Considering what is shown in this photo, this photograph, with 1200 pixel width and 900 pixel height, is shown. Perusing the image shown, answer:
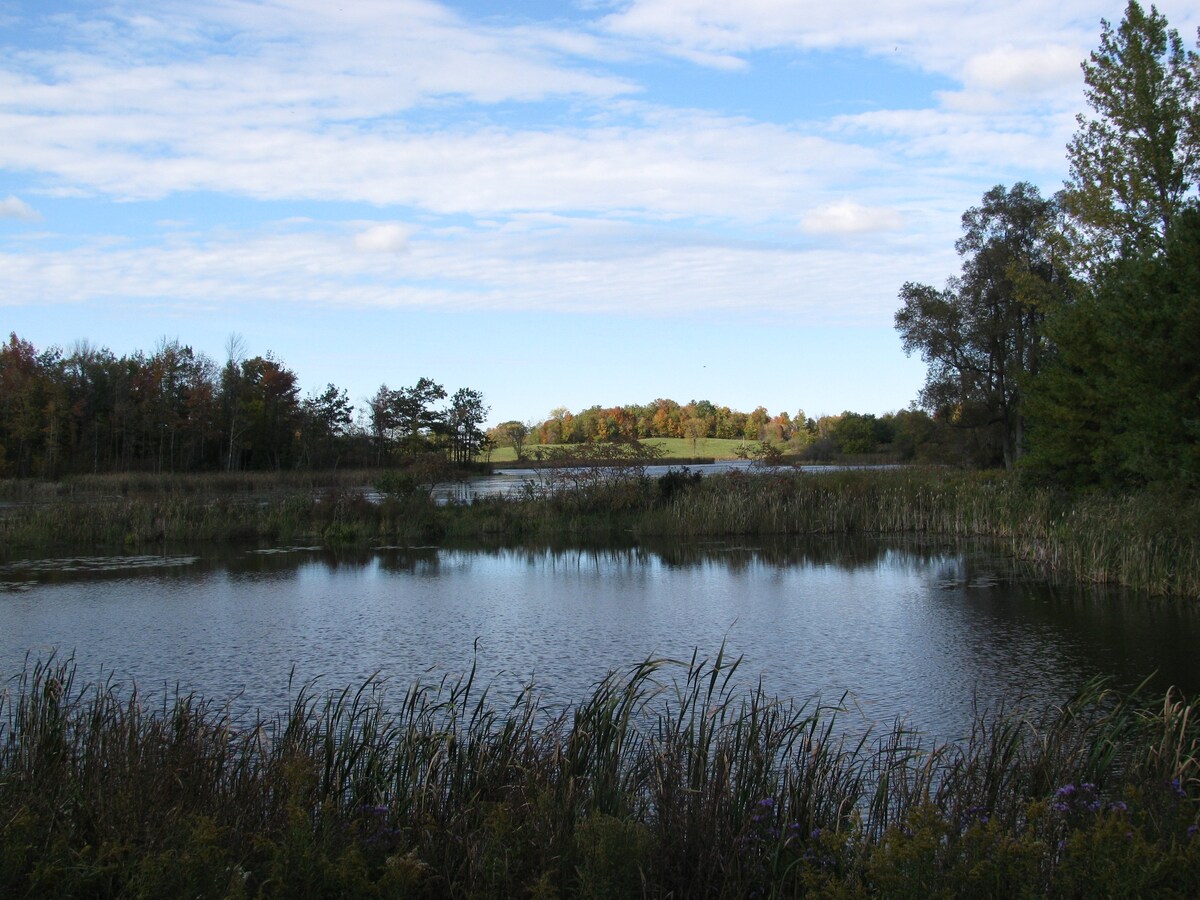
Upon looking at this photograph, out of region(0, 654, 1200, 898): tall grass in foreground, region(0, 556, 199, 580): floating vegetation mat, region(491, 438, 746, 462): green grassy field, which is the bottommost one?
region(0, 556, 199, 580): floating vegetation mat

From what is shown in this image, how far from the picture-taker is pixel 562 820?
199 inches

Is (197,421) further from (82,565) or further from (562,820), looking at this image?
(562,820)

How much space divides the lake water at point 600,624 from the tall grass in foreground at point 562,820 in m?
2.41

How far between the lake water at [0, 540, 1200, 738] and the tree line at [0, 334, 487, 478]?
37.6 metres

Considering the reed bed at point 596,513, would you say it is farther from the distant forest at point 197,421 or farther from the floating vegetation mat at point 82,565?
the distant forest at point 197,421

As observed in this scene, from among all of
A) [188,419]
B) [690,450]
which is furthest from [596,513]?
[690,450]

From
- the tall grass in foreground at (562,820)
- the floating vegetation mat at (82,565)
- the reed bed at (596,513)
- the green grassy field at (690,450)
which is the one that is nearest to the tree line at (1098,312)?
the reed bed at (596,513)

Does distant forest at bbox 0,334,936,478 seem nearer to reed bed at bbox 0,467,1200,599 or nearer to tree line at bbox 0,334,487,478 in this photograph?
tree line at bbox 0,334,487,478

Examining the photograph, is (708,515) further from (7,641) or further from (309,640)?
(7,641)

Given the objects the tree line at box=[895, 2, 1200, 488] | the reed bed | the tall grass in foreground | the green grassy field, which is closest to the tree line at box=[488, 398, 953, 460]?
the green grassy field

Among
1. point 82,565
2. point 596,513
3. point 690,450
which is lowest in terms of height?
point 82,565

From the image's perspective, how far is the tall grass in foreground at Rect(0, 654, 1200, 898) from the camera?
412 centimetres

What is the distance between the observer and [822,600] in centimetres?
1697

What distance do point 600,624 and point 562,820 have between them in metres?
9.85
